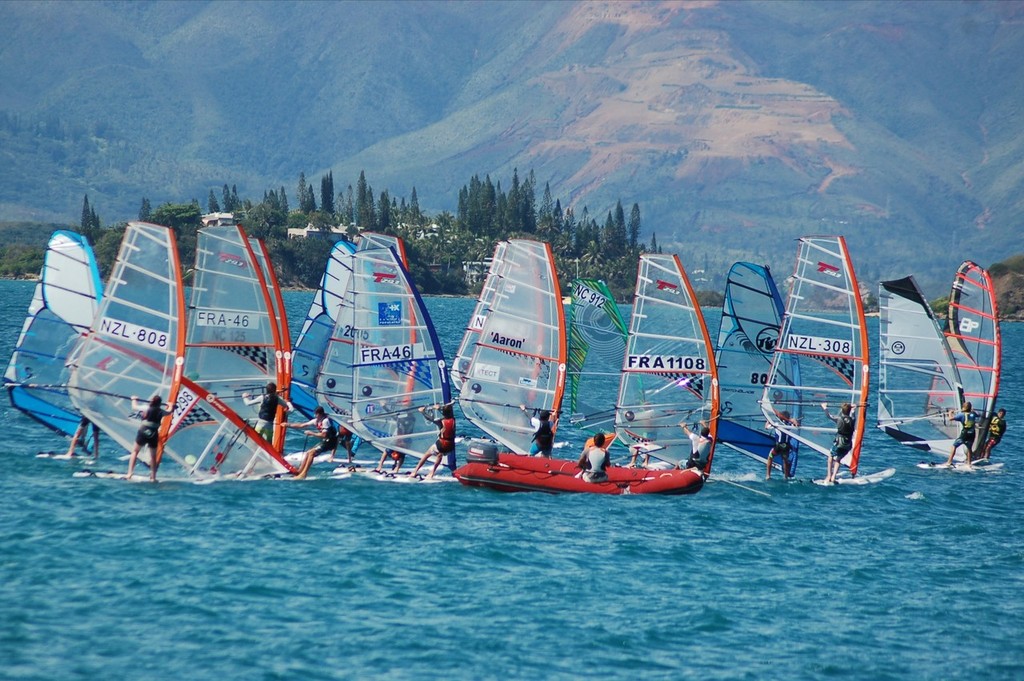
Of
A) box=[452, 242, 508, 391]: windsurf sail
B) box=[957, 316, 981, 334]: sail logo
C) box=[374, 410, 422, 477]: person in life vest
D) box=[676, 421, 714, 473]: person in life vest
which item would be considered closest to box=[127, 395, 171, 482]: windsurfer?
box=[374, 410, 422, 477]: person in life vest

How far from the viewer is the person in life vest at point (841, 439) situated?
31734mm

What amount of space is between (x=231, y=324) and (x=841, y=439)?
14.4 metres

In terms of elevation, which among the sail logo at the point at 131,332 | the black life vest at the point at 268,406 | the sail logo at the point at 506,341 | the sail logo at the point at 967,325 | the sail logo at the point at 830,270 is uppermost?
the sail logo at the point at 830,270

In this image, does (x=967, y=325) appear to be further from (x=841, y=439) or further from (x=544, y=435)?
(x=544, y=435)

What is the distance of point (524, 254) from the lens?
3156cm

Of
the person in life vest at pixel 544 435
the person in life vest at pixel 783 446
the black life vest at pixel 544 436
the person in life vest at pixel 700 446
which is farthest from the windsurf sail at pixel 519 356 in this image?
the person in life vest at pixel 783 446

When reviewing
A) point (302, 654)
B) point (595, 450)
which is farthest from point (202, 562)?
point (595, 450)

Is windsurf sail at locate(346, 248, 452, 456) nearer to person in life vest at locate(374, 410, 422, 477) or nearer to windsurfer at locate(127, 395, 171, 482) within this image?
person in life vest at locate(374, 410, 422, 477)

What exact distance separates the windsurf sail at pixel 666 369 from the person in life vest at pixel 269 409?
25.8 ft

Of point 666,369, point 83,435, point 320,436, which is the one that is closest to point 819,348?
point 666,369

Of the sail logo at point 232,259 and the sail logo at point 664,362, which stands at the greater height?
the sail logo at point 232,259

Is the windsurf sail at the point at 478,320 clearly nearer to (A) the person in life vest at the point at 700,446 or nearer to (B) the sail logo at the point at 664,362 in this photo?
(B) the sail logo at the point at 664,362

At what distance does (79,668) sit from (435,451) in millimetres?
13267

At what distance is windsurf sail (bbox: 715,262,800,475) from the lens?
3338cm
